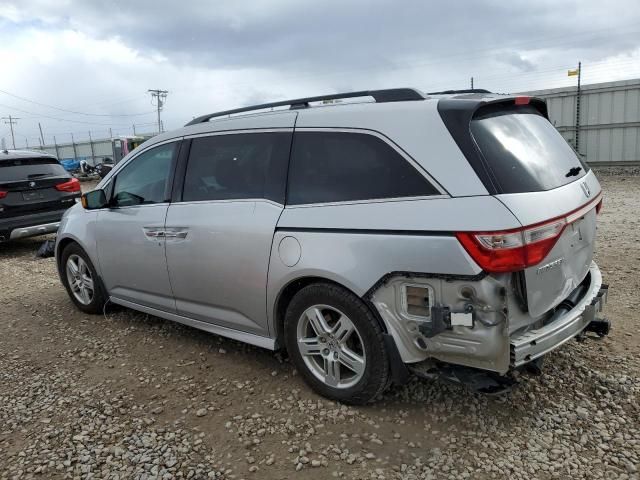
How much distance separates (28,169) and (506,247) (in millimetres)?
8249

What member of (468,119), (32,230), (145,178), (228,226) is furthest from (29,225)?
(468,119)

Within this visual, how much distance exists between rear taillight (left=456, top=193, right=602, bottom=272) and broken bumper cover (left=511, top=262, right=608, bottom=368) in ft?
1.25

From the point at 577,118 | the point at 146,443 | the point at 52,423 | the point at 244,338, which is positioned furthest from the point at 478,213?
the point at 577,118

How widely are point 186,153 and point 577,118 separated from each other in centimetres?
1539

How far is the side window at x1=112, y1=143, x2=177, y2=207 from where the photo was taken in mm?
4016

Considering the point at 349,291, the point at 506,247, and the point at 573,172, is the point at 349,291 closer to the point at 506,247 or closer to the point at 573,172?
the point at 506,247

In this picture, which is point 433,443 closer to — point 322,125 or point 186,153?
point 322,125

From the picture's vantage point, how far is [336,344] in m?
3.00

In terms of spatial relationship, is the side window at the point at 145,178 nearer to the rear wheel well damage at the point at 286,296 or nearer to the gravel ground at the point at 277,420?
the gravel ground at the point at 277,420

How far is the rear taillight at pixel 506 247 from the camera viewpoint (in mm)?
2359

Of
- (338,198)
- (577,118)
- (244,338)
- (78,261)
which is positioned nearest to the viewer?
(338,198)

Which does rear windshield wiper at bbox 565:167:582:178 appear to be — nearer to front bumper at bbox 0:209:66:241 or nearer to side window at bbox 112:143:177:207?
side window at bbox 112:143:177:207

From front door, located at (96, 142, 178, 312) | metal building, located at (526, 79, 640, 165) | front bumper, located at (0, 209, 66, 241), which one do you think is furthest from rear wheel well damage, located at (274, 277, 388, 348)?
metal building, located at (526, 79, 640, 165)

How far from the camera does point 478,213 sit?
2406 mm
